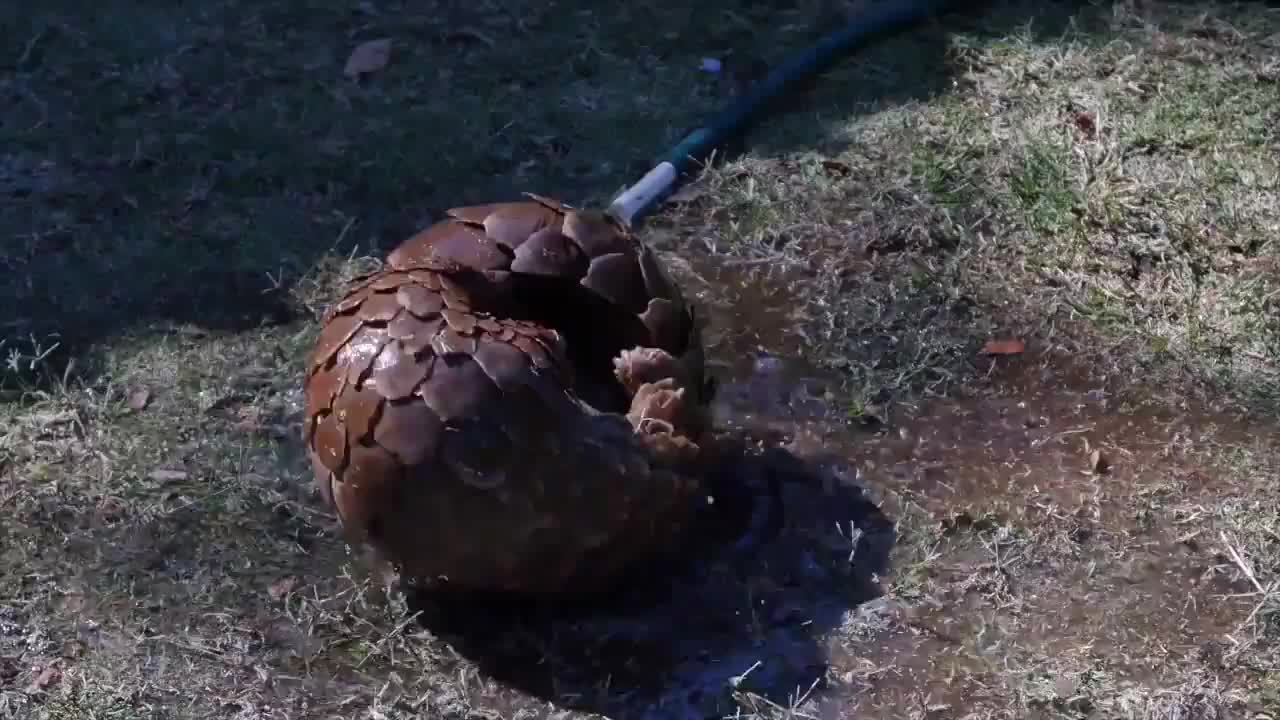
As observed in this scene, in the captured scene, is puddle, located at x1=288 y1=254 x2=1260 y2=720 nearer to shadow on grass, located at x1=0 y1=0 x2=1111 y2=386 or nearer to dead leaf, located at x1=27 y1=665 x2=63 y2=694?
dead leaf, located at x1=27 y1=665 x2=63 y2=694

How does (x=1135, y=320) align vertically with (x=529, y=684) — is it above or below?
above

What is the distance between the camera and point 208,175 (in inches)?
161

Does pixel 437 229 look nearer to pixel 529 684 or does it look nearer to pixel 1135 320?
pixel 529 684

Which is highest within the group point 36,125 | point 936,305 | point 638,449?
point 638,449

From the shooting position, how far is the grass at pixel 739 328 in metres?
2.76

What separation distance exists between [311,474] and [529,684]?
2.44 ft

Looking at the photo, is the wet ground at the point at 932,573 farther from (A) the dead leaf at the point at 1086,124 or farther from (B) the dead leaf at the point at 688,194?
(A) the dead leaf at the point at 1086,124

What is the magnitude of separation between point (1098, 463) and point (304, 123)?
2.43 metres

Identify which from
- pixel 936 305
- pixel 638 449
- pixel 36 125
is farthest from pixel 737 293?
pixel 36 125

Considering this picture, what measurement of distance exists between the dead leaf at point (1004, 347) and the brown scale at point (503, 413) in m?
0.97

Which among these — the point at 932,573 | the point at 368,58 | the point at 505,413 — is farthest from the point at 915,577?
the point at 368,58

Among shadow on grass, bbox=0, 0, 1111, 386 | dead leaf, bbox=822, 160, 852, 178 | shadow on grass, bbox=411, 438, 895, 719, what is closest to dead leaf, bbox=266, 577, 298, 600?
shadow on grass, bbox=411, 438, 895, 719

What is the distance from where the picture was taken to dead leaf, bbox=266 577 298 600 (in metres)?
2.88

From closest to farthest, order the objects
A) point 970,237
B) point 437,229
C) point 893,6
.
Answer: point 437,229, point 970,237, point 893,6
